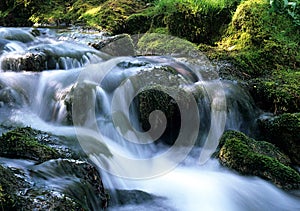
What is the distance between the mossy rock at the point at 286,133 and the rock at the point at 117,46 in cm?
372

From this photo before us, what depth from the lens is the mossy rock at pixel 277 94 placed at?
5.43m

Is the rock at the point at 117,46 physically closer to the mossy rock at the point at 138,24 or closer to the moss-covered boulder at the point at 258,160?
the mossy rock at the point at 138,24

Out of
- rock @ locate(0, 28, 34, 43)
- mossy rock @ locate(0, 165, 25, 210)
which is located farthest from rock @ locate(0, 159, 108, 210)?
rock @ locate(0, 28, 34, 43)

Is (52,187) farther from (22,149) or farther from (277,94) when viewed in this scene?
(277,94)

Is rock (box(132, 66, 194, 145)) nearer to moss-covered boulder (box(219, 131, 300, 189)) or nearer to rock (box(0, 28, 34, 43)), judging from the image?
moss-covered boulder (box(219, 131, 300, 189))

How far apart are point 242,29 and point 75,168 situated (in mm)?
5906

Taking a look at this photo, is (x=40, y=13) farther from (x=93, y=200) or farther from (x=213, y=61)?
(x=93, y=200)

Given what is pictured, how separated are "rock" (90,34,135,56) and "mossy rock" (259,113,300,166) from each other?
3.72m

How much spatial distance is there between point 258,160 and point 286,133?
1020 mm

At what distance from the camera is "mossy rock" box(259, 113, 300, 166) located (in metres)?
4.75

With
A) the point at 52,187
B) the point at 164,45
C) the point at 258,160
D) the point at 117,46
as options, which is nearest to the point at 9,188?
the point at 52,187

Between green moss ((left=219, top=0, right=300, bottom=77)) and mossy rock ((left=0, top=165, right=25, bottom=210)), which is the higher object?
green moss ((left=219, top=0, right=300, bottom=77))

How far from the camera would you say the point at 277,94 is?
18.2 ft

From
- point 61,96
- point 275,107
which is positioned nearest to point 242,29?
A: point 275,107
